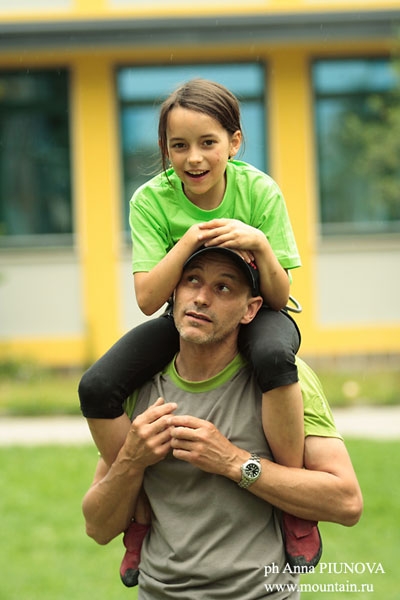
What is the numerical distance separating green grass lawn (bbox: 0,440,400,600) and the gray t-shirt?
3.42m

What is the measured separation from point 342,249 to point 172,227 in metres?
11.5

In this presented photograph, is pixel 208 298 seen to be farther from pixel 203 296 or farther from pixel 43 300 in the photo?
pixel 43 300

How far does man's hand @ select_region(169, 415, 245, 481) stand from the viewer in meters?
3.28

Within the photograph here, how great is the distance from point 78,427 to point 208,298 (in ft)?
26.7

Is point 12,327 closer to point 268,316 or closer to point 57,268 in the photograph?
point 57,268

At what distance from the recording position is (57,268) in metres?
15.0

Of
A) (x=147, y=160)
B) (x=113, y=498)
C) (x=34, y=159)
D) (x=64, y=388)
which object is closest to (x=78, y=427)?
(x=64, y=388)

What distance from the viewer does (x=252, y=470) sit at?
3.29 m

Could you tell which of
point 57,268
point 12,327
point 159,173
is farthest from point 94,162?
point 159,173

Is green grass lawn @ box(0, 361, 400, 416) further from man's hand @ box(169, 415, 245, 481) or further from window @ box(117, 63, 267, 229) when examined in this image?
man's hand @ box(169, 415, 245, 481)

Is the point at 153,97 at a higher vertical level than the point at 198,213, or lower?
higher

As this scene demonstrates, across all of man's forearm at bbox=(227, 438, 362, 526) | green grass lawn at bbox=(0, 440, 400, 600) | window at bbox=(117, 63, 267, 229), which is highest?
window at bbox=(117, 63, 267, 229)

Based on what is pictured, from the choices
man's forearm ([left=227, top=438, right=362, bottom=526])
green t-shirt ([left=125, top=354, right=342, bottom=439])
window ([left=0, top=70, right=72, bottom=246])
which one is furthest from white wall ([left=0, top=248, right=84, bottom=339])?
man's forearm ([left=227, top=438, right=362, bottom=526])

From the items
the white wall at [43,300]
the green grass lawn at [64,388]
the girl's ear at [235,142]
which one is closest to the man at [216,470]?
the girl's ear at [235,142]
